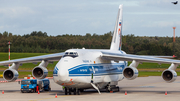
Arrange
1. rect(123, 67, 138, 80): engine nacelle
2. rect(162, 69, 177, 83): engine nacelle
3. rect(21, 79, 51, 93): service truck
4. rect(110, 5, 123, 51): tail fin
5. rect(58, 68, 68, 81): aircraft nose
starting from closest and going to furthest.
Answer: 1. rect(58, 68, 68, 81): aircraft nose
2. rect(162, 69, 177, 83): engine nacelle
3. rect(123, 67, 138, 80): engine nacelle
4. rect(21, 79, 51, 93): service truck
5. rect(110, 5, 123, 51): tail fin

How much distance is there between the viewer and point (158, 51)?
8675cm

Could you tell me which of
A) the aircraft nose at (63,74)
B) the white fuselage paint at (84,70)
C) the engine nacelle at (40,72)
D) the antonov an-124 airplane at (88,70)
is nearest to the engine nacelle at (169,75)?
the antonov an-124 airplane at (88,70)

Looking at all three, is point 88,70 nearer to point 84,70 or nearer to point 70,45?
point 84,70

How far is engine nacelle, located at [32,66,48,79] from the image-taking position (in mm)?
26178

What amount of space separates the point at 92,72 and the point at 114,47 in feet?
28.4

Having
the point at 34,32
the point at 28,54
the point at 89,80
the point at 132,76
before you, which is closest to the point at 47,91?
the point at 89,80

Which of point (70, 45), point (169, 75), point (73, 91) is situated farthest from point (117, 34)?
point (70, 45)

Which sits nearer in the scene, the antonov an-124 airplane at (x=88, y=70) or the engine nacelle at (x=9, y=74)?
the antonov an-124 airplane at (x=88, y=70)

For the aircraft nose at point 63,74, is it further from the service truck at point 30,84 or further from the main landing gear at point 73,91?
the service truck at point 30,84

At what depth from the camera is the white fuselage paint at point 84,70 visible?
23.0 m

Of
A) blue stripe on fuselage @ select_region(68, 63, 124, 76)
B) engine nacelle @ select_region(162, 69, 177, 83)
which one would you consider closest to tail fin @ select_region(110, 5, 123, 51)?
blue stripe on fuselage @ select_region(68, 63, 124, 76)

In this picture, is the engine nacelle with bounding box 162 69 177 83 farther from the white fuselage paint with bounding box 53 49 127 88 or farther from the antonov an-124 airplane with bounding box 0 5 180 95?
the white fuselage paint with bounding box 53 49 127 88

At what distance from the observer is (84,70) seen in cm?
2436

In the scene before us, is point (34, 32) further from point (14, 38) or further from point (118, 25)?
point (118, 25)
